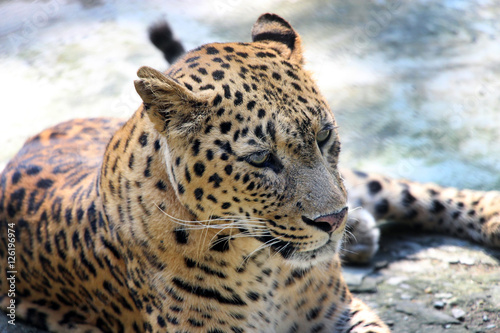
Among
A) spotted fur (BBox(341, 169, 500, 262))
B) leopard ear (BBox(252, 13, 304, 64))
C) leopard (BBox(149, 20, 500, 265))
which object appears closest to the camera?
leopard ear (BBox(252, 13, 304, 64))

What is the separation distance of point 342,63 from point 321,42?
602 mm

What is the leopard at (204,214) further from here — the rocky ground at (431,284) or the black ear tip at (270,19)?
the rocky ground at (431,284)

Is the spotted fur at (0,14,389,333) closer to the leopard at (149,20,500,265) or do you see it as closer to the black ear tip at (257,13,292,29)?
the black ear tip at (257,13,292,29)

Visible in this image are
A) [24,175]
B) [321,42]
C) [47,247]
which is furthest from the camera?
[321,42]

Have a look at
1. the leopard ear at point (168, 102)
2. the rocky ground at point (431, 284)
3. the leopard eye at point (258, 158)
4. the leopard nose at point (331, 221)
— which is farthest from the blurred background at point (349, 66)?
the leopard ear at point (168, 102)

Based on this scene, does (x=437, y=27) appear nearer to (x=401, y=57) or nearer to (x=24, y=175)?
(x=401, y=57)

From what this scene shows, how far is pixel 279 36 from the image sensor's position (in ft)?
12.3

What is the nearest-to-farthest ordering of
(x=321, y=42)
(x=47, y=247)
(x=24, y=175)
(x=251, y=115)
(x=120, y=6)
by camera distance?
1. (x=251, y=115)
2. (x=47, y=247)
3. (x=24, y=175)
4. (x=321, y=42)
5. (x=120, y=6)

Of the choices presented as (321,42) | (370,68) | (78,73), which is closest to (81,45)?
(78,73)

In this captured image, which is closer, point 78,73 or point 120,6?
point 78,73

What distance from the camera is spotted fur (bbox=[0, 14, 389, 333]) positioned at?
3.09 metres

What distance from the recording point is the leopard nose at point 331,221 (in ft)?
10.1

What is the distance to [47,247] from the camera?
13.3ft

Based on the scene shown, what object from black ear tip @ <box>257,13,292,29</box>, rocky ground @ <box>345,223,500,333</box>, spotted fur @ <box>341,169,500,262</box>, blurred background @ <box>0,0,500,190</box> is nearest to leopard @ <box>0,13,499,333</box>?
black ear tip @ <box>257,13,292,29</box>
